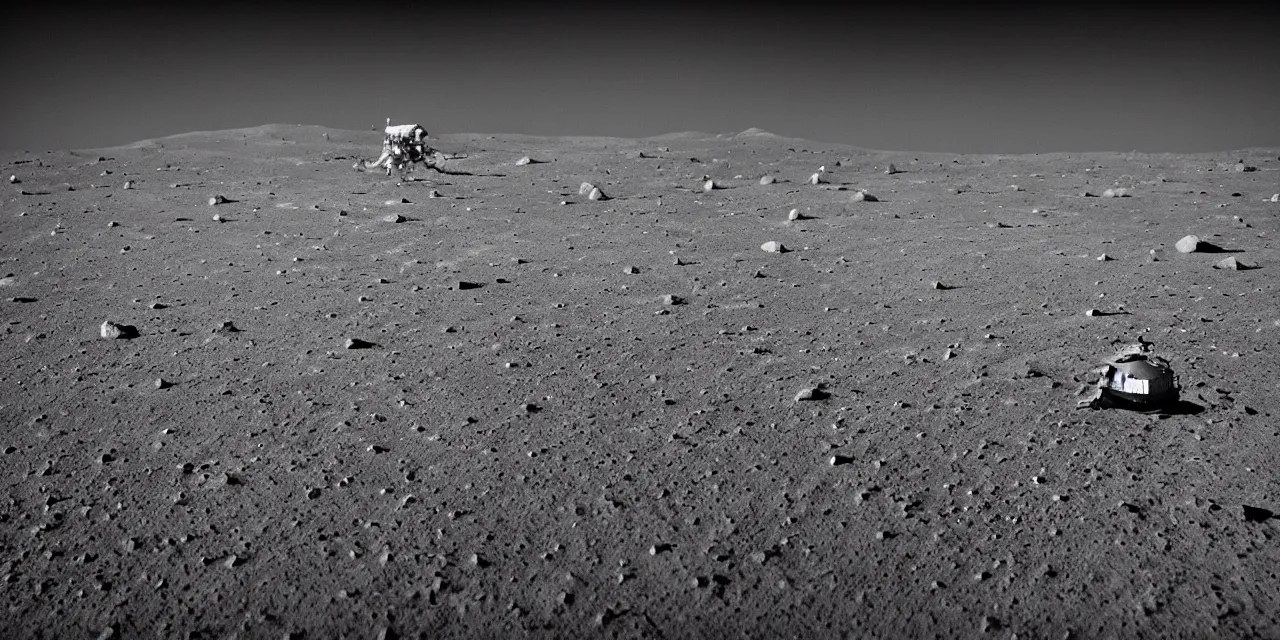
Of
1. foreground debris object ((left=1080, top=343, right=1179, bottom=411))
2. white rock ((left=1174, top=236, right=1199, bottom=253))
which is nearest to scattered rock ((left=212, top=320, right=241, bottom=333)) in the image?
foreground debris object ((left=1080, top=343, right=1179, bottom=411))

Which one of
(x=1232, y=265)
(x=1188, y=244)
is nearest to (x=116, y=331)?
(x=1232, y=265)

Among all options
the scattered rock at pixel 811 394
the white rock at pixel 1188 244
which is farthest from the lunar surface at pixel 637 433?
the white rock at pixel 1188 244

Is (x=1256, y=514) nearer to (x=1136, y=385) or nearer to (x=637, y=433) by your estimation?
(x=1136, y=385)

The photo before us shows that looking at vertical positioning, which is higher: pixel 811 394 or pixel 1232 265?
pixel 1232 265

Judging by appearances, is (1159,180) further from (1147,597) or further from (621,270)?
(1147,597)

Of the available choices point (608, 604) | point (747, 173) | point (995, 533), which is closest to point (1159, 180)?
point (747, 173)
